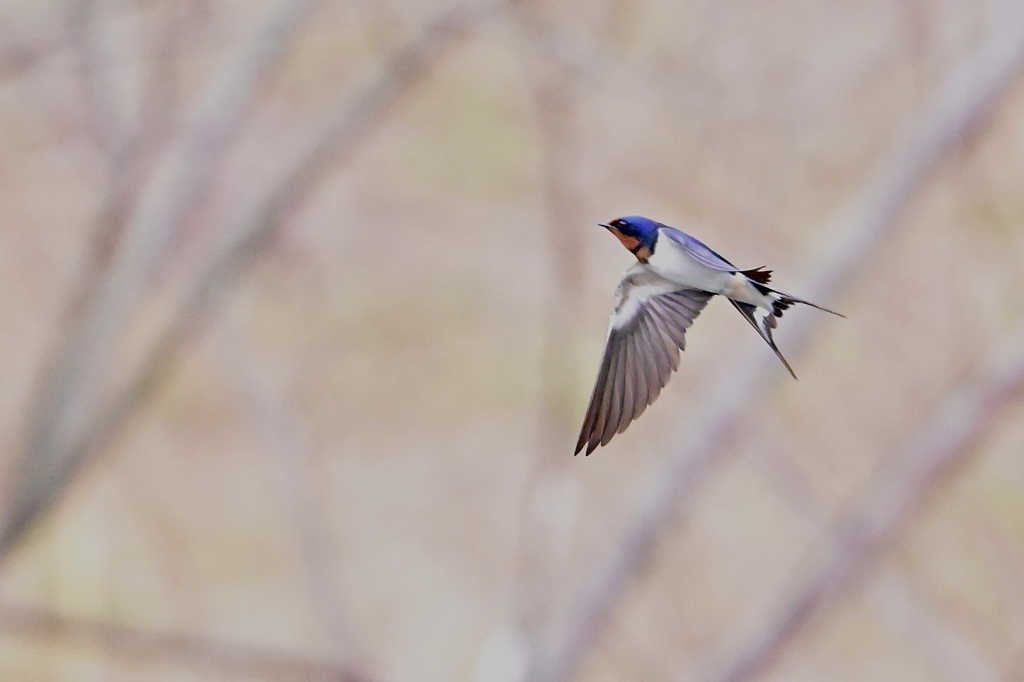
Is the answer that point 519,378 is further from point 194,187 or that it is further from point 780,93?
point 194,187

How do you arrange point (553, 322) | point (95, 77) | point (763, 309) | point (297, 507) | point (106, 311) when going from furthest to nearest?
point (553, 322) → point (297, 507) → point (95, 77) → point (106, 311) → point (763, 309)

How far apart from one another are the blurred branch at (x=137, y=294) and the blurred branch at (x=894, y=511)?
973 mm

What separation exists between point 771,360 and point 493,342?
225 centimetres

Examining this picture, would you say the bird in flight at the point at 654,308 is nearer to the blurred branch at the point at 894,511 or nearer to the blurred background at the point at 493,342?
the blurred background at the point at 493,342

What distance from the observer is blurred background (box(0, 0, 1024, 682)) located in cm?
181

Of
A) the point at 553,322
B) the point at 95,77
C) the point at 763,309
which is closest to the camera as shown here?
the point at 763,309

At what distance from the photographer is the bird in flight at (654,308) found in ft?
1.54

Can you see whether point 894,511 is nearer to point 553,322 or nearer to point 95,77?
point 553,322

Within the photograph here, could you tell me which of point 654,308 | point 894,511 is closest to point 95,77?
point 894,511

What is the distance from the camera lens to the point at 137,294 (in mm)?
1701

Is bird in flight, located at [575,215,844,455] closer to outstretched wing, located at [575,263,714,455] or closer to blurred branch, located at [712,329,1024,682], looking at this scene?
outstretched wing, located at [575,263,714,455]

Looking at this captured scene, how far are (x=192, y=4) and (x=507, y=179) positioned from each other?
62.1 inches

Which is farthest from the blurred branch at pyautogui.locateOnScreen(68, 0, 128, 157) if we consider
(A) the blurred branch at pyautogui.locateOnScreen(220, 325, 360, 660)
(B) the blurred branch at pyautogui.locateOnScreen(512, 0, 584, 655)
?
(B) the blurred branch at pyautogui.locateOnScreen(512, 0, 584, 655)

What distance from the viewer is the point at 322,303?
365 cm
